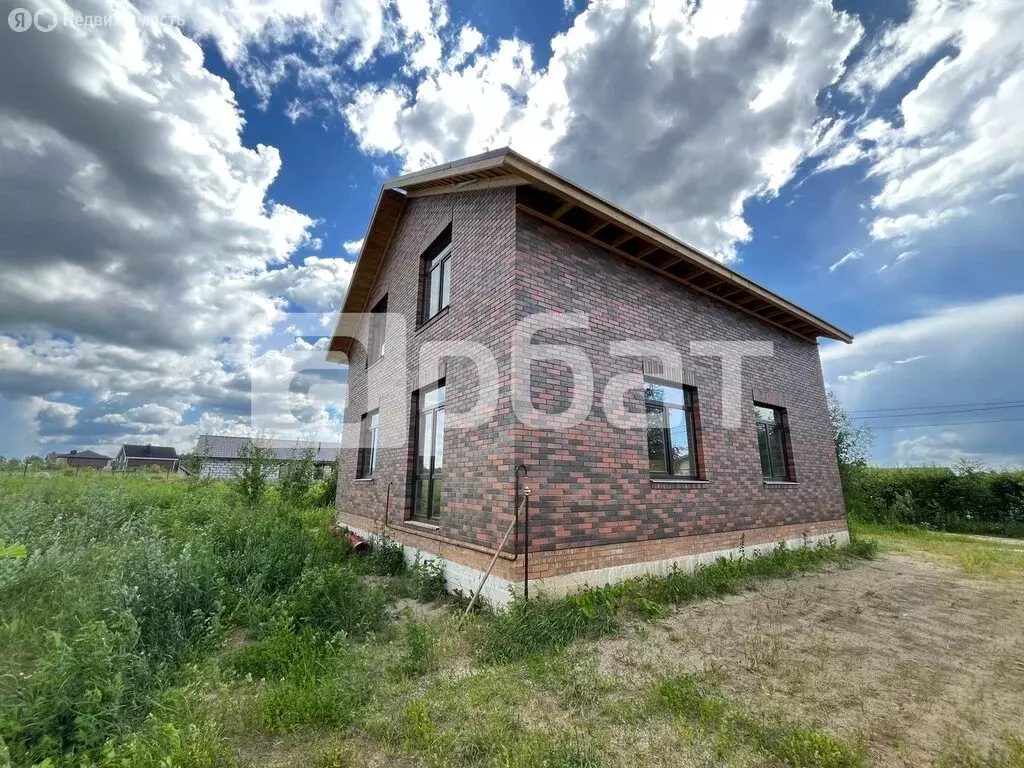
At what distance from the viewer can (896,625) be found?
4.62m

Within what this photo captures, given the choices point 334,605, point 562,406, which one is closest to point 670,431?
point 562,406

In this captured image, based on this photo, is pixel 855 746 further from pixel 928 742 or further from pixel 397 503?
pixel 397 503

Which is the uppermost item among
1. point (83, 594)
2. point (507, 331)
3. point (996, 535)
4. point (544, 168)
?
point (544, 168)

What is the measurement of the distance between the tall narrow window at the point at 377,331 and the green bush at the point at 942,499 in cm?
1579

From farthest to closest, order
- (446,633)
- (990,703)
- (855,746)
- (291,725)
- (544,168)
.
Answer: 1. (544,168)
2. (446,633)
3. (990,703)
4. (291,725)
5. (855,746)

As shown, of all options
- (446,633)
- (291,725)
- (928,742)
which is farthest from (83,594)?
(928,742)

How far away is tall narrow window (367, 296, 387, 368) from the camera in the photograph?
33.2 feet

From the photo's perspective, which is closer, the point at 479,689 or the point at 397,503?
the point at 479,689

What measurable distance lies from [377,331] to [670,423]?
7.12 m

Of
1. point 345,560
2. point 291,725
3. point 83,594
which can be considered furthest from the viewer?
point 345,560

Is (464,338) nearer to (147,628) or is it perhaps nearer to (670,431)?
(670,431)

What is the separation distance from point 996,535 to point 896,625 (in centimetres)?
1419

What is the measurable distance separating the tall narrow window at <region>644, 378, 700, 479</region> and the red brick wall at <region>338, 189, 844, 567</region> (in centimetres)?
24

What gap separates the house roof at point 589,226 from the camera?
211 inches
